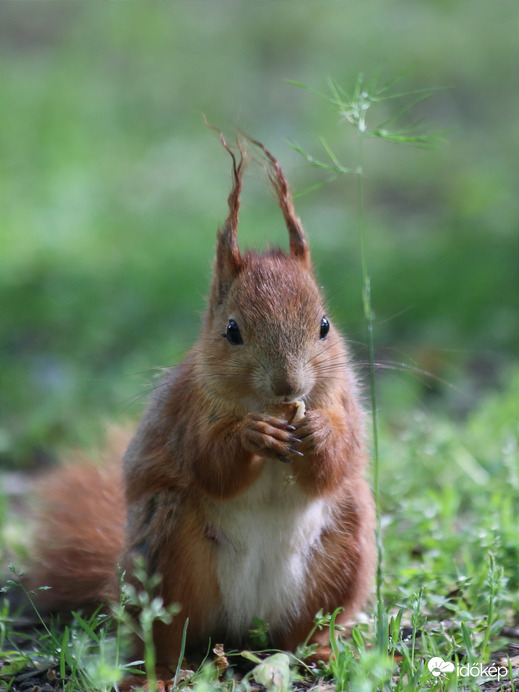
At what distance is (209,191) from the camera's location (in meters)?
→ 7.87

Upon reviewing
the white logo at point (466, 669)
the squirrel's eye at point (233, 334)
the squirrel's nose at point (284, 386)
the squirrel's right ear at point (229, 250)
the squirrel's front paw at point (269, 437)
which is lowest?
the white logo at point (466, 669)

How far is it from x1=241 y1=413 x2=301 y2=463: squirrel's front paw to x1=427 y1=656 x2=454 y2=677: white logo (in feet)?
1.79

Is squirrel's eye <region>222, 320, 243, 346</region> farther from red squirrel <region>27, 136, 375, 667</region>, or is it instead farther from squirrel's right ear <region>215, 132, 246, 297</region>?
squirrel's right ear <region>215, 132, 246, 297</region>

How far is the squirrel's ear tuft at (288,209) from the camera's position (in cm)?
233

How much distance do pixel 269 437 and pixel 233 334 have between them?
1.02 ft

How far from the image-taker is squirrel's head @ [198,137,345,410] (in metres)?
2.21

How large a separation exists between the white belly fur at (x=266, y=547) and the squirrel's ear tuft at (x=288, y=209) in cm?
58

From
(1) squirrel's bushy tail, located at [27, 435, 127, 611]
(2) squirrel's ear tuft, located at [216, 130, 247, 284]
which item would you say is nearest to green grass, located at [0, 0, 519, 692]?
(1) squirrel's bushy tail, located at [27, 435, 127, 611]

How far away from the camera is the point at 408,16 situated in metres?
10.8

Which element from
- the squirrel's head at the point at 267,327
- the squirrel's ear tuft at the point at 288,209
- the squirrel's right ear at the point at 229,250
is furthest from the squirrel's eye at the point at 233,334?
the squirrel's ear tuft at the point at 288,209

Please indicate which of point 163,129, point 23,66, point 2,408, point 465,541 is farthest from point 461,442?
point 23,66

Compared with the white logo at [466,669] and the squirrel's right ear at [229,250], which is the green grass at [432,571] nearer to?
the white logo at [466,669]

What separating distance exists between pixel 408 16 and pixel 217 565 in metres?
9.68

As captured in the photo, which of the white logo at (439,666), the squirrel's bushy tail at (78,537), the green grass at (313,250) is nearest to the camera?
the white logo at (439,666)
